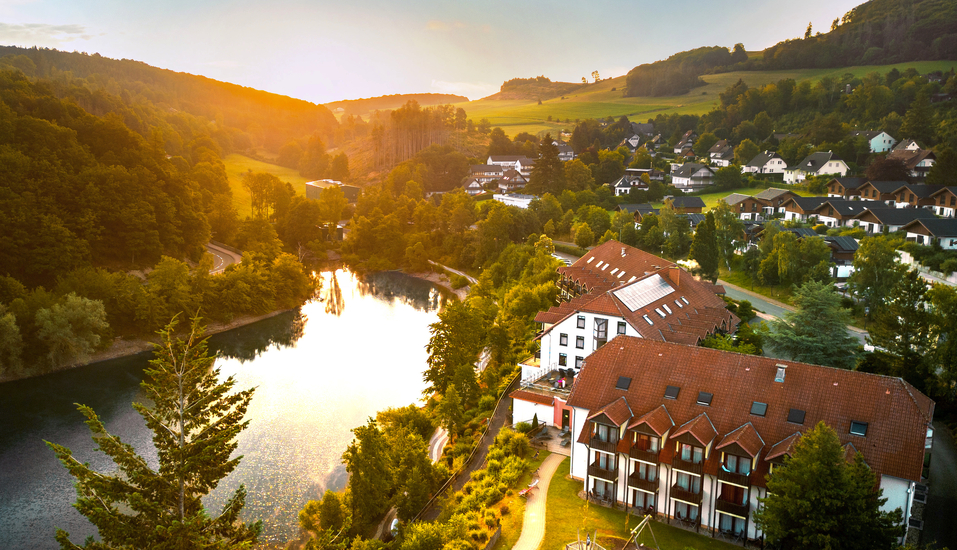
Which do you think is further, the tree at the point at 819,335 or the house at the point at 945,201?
the house at the point at 945,201

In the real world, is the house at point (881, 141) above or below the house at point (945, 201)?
above

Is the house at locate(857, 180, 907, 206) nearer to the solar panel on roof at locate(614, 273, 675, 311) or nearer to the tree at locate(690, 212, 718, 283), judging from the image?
the tree at locate(690, 212, 718, 283)

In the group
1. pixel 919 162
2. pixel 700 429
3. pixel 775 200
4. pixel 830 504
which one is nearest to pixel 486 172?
pixel 775 200

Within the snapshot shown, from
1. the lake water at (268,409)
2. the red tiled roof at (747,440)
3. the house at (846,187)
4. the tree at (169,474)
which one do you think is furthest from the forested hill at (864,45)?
the tree at (169,474)

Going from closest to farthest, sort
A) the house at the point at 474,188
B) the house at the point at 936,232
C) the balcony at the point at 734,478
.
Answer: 1. the balcony at the point at 734,478
2. the house at the point at 936,232
3. the house at the point at 474,188

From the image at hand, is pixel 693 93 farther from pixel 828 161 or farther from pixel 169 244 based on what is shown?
pixel 169 244

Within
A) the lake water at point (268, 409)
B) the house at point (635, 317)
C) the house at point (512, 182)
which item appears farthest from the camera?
the house at point (512, 182)

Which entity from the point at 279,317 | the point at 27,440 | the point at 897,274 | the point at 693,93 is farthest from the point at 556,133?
the point at 27,440

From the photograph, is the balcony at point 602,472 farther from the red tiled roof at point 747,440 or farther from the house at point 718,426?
the red tiled roof at point 747,440
